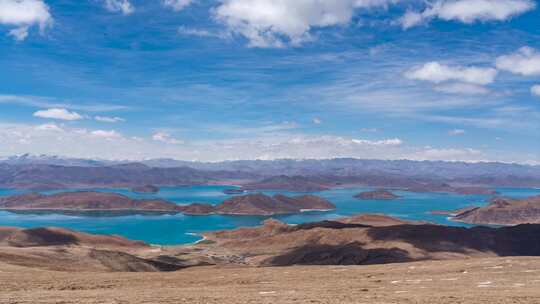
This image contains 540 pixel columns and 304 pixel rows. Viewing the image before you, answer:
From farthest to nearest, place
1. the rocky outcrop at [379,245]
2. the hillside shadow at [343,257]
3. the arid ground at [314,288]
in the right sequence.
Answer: the rocky outcrop at [379,245] → the hillside shadow at [343,257] → the arid ground at [314,288]

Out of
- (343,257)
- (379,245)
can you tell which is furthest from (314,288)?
(379,245)

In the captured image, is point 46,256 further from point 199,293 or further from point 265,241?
point 265,241

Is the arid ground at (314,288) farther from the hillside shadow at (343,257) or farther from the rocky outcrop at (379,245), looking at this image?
the rocky outcrop at (379,245)

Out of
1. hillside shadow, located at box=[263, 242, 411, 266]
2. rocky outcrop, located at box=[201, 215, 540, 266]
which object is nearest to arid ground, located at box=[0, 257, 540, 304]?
hillside shadow, located at box=[263, 242, 411, 266]

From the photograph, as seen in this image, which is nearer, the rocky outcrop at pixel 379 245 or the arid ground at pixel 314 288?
the arid ground at pixel 314 288

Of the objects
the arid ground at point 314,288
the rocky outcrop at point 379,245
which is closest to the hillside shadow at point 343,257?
the rocky outcrop at point 379,245

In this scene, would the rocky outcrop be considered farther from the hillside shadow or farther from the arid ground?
the arid ground

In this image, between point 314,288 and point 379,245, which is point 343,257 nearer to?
point 379,245

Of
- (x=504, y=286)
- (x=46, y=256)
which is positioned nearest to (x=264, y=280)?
(x=504, y=286)
